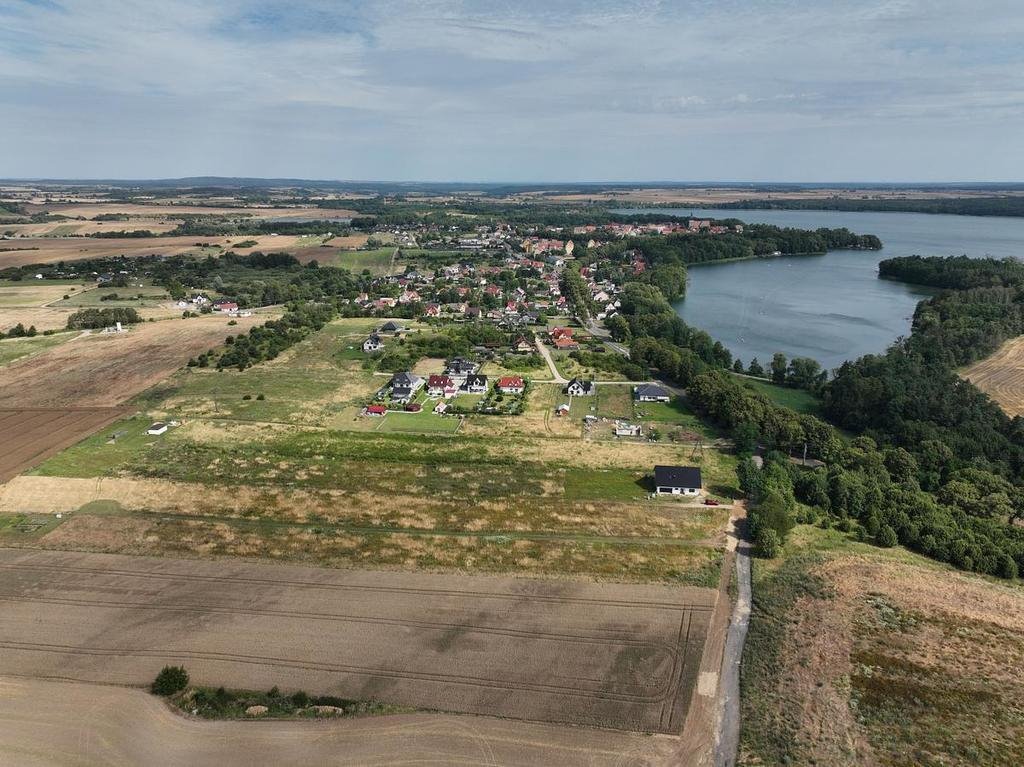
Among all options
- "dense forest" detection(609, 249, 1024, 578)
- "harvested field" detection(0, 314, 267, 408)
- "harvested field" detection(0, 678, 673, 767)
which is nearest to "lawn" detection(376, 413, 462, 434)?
"dense forest" detection(609, 249, 1024, 578)

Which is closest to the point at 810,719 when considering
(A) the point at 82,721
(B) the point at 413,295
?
(A) the point at 82,721

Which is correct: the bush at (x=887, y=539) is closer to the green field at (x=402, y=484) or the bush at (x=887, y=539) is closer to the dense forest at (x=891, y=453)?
the dense forest at (x=891, y=453)

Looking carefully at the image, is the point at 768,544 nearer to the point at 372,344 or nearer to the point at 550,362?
the point at 550,362

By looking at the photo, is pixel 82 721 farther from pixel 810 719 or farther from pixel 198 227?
pixel 198 227

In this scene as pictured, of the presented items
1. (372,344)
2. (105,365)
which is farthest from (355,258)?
(105,365)

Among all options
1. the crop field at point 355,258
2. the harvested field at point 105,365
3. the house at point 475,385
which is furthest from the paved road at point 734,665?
the crop field at point 355,258

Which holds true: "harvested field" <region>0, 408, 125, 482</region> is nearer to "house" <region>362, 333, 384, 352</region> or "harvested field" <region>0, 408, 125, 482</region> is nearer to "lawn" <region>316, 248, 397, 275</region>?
"house" <region>362, 333, 384, 352</region>
